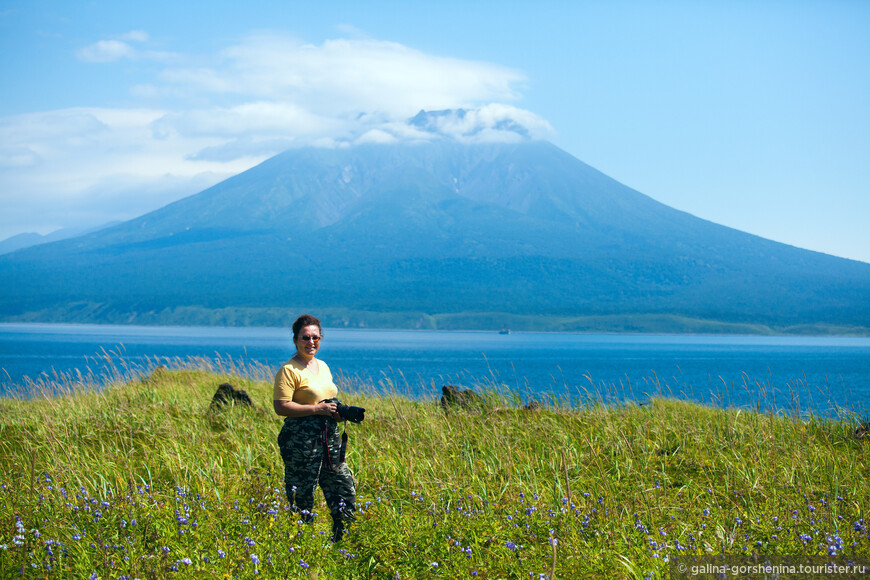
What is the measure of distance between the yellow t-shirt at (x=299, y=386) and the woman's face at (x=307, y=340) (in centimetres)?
9

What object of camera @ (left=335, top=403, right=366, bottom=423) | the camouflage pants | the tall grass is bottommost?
the tall grass

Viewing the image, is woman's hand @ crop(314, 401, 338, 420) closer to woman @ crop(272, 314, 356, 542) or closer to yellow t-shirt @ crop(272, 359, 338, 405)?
woman @ crop(272, 314, 356, 542)

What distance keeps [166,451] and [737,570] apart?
5.37 metres

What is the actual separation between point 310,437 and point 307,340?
0.68 metres

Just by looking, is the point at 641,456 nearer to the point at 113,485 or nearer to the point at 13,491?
the point at 113,485

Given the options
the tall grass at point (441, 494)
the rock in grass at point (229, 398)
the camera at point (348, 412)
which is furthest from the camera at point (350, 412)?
the rock in grass at point (229, 398)

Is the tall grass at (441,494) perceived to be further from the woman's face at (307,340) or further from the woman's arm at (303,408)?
the woman's face at (307,340)

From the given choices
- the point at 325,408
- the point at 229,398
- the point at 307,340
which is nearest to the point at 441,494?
the point at 325,408

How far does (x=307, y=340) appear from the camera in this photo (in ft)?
17.0

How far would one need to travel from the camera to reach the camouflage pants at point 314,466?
5156 mm

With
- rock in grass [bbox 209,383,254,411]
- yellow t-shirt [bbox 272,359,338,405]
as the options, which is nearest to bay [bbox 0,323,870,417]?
rock in grass [bbox 209,383,254,411]

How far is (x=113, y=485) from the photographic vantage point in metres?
6.25

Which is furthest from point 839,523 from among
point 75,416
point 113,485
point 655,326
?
point 655,326

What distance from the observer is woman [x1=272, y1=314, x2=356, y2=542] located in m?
5.09
